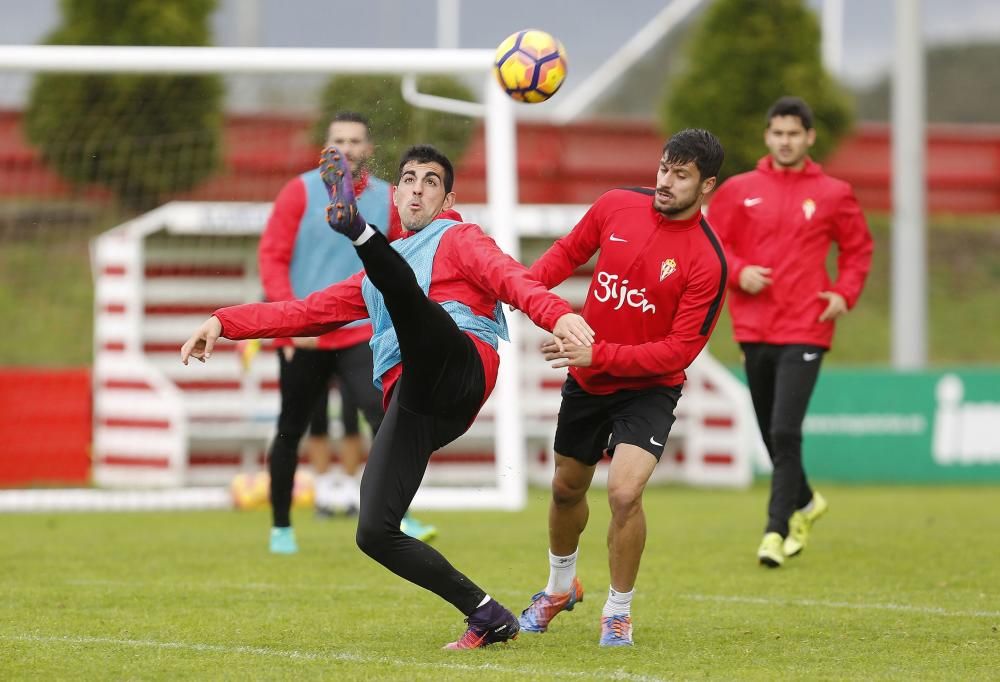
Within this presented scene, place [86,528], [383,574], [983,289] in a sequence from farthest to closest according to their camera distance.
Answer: [983,289] → [86,528] → [383,574]

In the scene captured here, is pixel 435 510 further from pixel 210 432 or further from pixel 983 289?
pixel 983 289

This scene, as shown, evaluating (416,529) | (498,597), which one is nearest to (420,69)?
(416,529)

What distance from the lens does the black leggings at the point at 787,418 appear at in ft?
27.8

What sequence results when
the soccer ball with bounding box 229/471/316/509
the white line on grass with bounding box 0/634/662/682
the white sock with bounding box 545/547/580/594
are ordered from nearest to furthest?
the white line on grass with bounding box 0/634/662/682 < the white sock with bounding box 545/547/580/594 < the soccer ball with bounding box 229/471/316/509

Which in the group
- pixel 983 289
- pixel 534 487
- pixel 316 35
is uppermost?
pixel 316 35

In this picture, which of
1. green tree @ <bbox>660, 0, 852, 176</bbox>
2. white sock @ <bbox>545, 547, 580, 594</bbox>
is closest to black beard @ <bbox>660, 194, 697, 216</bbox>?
white sock @ <bbox>545, 547, 580, 594</bbox>

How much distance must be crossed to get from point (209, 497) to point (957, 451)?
24.0ft

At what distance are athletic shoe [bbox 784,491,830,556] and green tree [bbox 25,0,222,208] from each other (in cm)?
864

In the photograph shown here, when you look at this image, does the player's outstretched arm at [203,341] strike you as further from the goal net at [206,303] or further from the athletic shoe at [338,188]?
the goal net at [206,303]

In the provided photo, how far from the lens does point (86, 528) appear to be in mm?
10938

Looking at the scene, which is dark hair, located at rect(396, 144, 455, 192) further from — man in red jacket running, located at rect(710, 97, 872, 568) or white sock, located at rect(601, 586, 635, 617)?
man in red jacket running, located at rect(710, 97, 872, 568)

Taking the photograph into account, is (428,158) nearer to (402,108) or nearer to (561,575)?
(561,575)

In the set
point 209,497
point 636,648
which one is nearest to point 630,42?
point 209,497

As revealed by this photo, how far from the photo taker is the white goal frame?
35.7 ft
